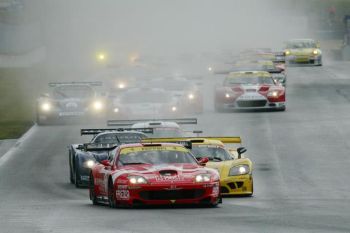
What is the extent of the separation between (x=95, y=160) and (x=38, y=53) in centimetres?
4801

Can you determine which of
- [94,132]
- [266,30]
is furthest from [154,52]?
[94,132]

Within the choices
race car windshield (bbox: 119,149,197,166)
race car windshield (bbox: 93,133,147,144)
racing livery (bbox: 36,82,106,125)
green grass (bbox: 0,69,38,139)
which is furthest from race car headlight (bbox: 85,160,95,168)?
racing livery (bbox: 36,82,106,125)

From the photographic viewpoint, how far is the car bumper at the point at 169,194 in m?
18.5

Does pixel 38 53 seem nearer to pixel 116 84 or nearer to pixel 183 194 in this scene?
pixel 116 84

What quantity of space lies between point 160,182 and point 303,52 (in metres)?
52.2

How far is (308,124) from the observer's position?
39.2 m

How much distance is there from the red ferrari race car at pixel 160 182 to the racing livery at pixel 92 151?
3.99 meters

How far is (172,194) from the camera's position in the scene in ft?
60.6

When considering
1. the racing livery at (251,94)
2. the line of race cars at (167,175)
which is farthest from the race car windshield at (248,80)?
the line of race cars at (167,175)

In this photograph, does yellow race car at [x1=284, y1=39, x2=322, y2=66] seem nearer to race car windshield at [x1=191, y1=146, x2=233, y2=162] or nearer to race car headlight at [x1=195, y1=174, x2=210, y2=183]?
race car windshield at [x1=191, y1=146, x2=233, y2=162]

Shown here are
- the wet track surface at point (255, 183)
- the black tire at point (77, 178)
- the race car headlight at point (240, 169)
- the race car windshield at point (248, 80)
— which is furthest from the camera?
the race car windshield at point (248, 80)

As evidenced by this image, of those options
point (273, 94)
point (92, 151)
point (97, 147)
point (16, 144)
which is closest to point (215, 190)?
point (97, 147)

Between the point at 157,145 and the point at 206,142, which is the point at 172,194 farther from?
the point at 206,142

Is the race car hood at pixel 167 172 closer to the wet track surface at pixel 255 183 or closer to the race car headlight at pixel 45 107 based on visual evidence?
the wet track surface at pixel 255 183
